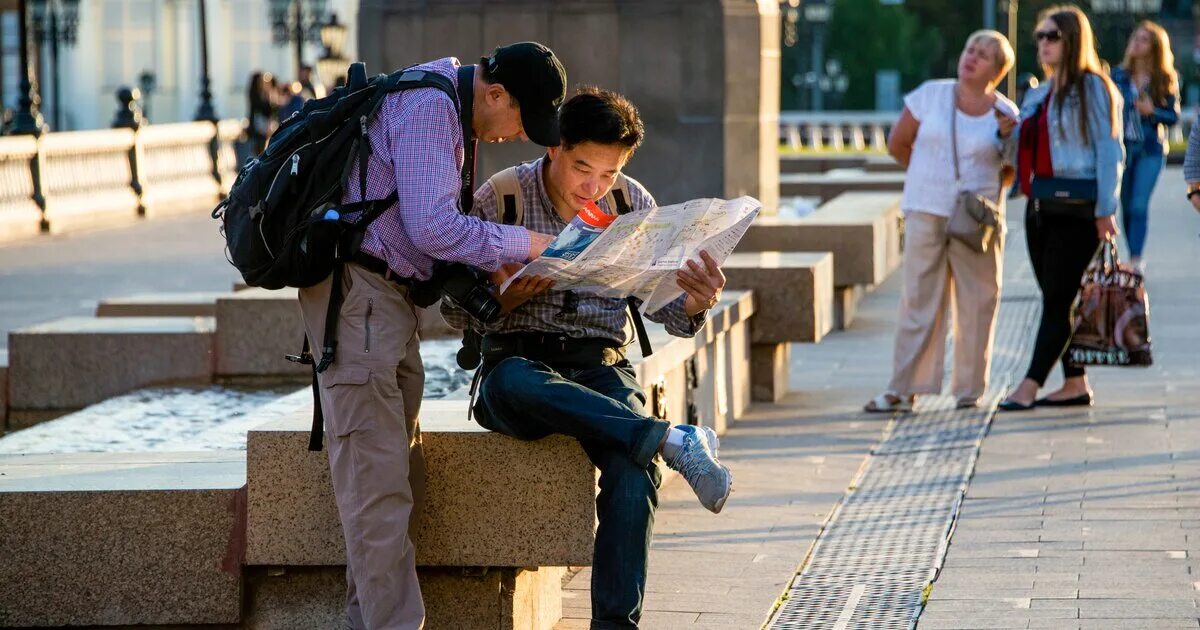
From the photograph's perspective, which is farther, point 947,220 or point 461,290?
point 947,220

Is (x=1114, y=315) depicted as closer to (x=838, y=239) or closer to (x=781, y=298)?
(x=781, y=298)

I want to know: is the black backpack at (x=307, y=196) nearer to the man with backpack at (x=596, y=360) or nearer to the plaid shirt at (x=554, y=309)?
the man with backpack at (x=596, y=360)

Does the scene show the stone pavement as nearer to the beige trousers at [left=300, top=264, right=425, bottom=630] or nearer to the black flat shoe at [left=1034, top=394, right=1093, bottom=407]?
the black flat shoe at [left=1034, top=394, right=1093, bottom=407]

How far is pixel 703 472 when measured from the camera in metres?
4.80

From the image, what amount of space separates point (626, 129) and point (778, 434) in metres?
4.06

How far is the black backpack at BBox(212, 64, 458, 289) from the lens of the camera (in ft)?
15.2

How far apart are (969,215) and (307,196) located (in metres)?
4.85

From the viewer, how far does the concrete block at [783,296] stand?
9.35 metres

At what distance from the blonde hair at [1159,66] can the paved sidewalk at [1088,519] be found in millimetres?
3795

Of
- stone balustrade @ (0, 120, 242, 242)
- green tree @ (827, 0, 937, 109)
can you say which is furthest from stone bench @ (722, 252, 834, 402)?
green tree @ (827, 0, 937, 109)

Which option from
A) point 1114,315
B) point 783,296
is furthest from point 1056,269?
point 783,296

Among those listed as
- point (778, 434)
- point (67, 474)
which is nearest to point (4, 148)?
point (778, 434)

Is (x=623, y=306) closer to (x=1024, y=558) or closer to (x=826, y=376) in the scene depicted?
(x=1024, y=558)

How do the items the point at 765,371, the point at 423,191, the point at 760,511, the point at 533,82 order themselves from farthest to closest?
the point at 765,371, the point at 760,511, the point at 533,82, the point at 423,191
